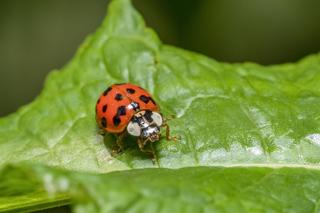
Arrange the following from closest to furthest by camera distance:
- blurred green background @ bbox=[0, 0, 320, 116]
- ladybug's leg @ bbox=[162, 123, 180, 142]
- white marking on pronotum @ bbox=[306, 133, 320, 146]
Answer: white marking on pronotum @ bbox=[306, 133, 320, 146] → ladybug's leg @ bbox=[162, 123, 180, 142] → blurred green background @ bbox=[0, 0, 320, 116]

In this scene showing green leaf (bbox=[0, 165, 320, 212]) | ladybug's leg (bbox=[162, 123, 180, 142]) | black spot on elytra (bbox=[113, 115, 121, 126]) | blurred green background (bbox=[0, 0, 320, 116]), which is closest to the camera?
green leaf (bbox=[0, 165, 320, 212])

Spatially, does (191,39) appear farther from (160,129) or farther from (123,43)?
(160,129)

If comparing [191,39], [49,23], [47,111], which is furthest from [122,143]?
[49,23]

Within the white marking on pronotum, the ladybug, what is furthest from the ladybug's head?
the white marking on pronotum

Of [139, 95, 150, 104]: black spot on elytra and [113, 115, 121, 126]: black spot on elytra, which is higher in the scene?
[139, 95, 150, 104]: black spot on elytra

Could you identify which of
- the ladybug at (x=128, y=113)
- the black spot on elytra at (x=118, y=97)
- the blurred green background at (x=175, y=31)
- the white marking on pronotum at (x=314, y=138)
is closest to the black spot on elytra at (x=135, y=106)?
the ladybug at (x=128, y=113)

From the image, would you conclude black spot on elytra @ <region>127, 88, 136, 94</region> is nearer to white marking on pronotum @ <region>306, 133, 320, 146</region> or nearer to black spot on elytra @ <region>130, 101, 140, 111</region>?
black spot on elytra @ <region>130, 101, 140, 111</region>
